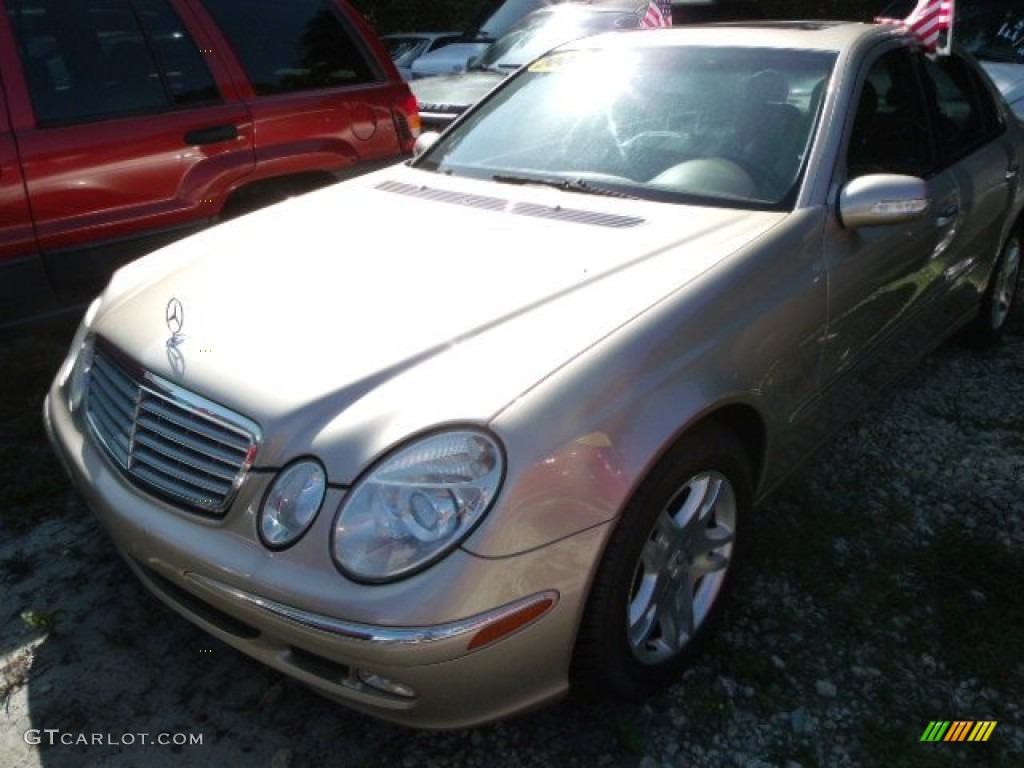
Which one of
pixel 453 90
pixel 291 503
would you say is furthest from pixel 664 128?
pixel 453 90

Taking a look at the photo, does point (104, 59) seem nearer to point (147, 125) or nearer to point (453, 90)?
point (147, 125)

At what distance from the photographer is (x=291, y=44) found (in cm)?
447

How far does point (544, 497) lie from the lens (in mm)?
1821

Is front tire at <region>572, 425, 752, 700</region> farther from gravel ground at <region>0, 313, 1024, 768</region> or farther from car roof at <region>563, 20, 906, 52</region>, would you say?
car roof at <region>563, 20, 906, 52</region>

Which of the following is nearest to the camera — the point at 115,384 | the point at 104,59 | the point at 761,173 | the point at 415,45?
the point at 115,384

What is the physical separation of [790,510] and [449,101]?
499 cm

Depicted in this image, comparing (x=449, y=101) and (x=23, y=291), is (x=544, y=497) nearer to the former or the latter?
(x=23, y=291)

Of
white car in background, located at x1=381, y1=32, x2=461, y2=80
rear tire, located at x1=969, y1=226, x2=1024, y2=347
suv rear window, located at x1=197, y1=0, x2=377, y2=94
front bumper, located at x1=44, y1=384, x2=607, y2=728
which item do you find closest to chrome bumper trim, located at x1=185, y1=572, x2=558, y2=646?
front bumper, located at x1=44, y1=384, x2=607, y2=728

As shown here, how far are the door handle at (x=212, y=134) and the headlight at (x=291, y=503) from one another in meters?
2.64

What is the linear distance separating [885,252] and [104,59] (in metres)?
3.31

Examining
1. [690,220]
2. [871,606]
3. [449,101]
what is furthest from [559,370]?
[449,101]

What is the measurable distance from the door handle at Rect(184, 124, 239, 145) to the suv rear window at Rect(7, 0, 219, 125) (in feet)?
0.51

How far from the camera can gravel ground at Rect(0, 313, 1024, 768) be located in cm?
218

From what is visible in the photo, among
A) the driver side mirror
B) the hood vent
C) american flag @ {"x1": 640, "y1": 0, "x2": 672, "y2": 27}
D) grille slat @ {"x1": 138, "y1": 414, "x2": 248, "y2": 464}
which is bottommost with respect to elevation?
grille slat @ {"x1": 138, "y1": 414, "x2": 248, "y2": 464}
